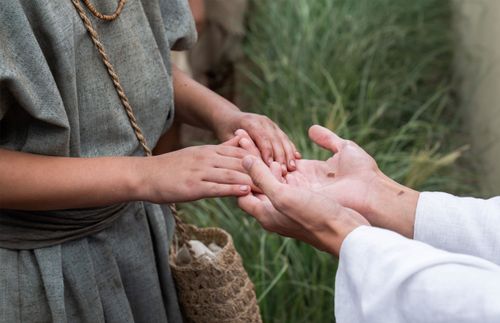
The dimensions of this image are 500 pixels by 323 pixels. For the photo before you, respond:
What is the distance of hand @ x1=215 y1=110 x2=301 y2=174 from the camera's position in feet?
5.91

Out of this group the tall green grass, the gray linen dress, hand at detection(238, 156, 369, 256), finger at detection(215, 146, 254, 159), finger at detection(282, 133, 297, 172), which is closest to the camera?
the gray linen dress

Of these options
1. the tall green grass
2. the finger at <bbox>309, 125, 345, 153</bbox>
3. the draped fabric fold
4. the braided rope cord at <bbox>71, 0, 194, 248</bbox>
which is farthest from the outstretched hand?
the tall green grass

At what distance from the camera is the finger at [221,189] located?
5.00 feet

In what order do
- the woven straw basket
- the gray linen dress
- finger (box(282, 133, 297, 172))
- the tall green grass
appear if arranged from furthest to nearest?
the tall green grass → finger (box(282, 133, 297, 172)) → the woven straw basket → the gray linen dress

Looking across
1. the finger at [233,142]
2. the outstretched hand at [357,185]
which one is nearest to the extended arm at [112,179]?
the finger at [233,142]

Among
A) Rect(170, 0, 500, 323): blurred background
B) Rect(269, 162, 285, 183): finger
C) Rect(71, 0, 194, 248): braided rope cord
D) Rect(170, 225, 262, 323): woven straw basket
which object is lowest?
Rect(170, 0, 500, 323): blurred background

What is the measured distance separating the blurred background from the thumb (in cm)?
123

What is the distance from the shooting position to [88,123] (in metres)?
1.54

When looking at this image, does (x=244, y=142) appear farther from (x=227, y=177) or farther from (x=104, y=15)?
(x=104, y=15)

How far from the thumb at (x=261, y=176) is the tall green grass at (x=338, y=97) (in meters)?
1.10

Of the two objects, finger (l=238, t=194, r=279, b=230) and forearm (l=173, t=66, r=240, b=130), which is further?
forearm (l=173, t=66, r=240, b=130)

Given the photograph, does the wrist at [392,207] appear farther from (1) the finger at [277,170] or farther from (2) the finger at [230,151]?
(2) the finger at [230,151]

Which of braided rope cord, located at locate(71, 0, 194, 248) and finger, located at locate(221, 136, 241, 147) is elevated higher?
braided rope cord, located at locate(71, 0, 194, 248)

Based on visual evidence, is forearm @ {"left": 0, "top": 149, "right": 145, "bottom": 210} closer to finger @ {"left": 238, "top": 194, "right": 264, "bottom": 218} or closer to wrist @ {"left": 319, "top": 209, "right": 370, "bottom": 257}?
finger @ {"left": 238, "top": 194, "right": 264, "bottom": 218}
